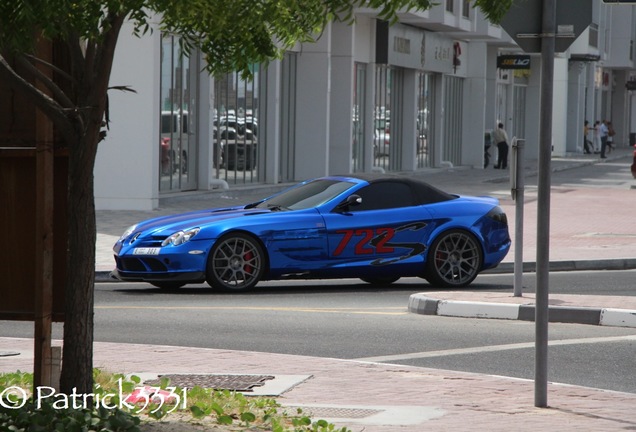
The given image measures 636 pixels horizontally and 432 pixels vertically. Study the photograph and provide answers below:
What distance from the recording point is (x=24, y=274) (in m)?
7.23

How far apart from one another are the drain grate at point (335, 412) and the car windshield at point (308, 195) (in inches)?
303

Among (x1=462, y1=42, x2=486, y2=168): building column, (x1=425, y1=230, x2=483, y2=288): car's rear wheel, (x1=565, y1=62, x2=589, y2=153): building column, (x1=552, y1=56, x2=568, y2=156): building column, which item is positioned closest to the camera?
(x1=425, y1=230, x2=483, y2=288): car's rear wheel

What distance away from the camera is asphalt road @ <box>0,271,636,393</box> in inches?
399

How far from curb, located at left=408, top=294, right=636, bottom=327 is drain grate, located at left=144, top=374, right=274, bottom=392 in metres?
4.54

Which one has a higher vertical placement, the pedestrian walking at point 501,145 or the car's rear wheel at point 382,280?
the pedestrian walking at point 501,145

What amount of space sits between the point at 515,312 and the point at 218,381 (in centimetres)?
492

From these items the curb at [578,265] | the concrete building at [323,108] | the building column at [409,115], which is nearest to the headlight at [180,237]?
the concrete building at [323,108]

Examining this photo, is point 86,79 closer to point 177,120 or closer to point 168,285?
point 168,285

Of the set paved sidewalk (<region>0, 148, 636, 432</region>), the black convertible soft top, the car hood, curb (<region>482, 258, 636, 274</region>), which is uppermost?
the black convertible soft top

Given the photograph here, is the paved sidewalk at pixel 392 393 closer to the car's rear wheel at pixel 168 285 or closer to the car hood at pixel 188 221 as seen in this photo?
the car hood at pixel 188 221

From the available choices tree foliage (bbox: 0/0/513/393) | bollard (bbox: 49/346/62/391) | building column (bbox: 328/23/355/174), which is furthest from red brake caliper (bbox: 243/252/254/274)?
building column (bbox: 328/23/355/174)

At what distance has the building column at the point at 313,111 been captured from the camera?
36.3 meters

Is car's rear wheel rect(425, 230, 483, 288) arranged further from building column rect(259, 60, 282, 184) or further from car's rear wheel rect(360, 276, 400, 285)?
building column rect(259, 60, 282, 184)

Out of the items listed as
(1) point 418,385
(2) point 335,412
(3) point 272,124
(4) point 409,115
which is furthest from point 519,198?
(4) point 409,115
